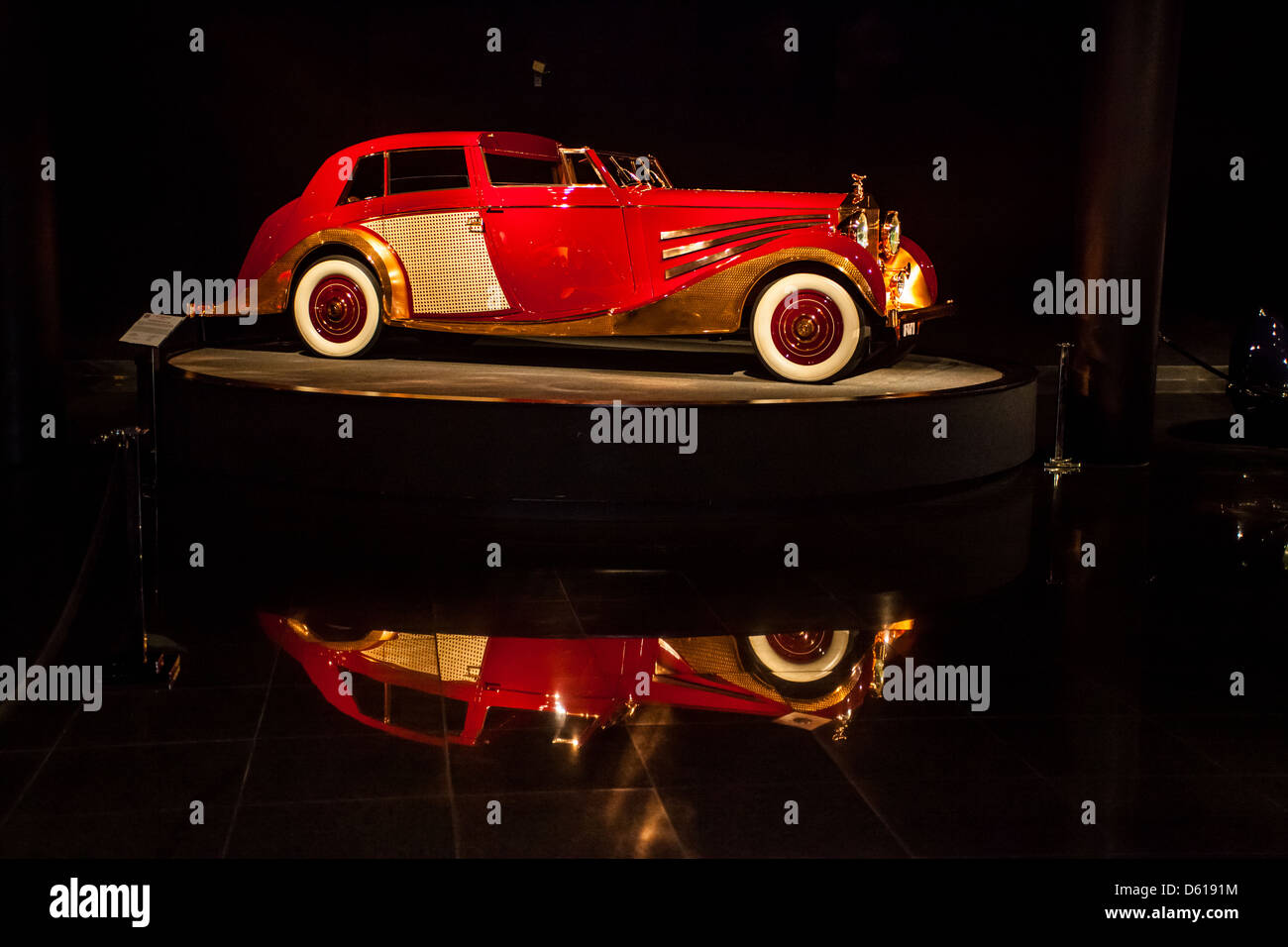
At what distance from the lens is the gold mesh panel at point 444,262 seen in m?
7.32

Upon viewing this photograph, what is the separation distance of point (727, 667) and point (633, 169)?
419 centimetres

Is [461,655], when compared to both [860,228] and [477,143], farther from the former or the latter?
[477,143]

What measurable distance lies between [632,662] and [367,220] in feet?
14.0

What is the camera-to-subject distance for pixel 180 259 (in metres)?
10.7

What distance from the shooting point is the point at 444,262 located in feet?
24.3

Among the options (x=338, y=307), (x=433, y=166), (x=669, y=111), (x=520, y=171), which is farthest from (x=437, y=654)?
(x=669, y=111)

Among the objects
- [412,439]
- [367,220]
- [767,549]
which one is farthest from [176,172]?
[767,549]

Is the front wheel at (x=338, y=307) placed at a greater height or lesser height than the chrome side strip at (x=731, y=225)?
lesser

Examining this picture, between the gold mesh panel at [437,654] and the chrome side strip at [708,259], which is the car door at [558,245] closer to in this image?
the chrome side strip at [708,259]

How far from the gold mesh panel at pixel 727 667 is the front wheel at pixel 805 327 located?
3046 mm

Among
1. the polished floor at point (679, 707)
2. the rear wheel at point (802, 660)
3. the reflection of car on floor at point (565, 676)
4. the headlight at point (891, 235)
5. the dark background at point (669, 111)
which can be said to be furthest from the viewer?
the dark background at point (669, 111)

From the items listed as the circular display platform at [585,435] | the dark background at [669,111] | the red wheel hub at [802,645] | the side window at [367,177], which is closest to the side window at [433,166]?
the dark background at [669,111]

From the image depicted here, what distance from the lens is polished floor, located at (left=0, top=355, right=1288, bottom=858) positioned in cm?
303

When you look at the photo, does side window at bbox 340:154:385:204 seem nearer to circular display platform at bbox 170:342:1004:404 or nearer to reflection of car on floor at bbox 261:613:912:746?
circular display platform at bbox 170:342:1004:404
